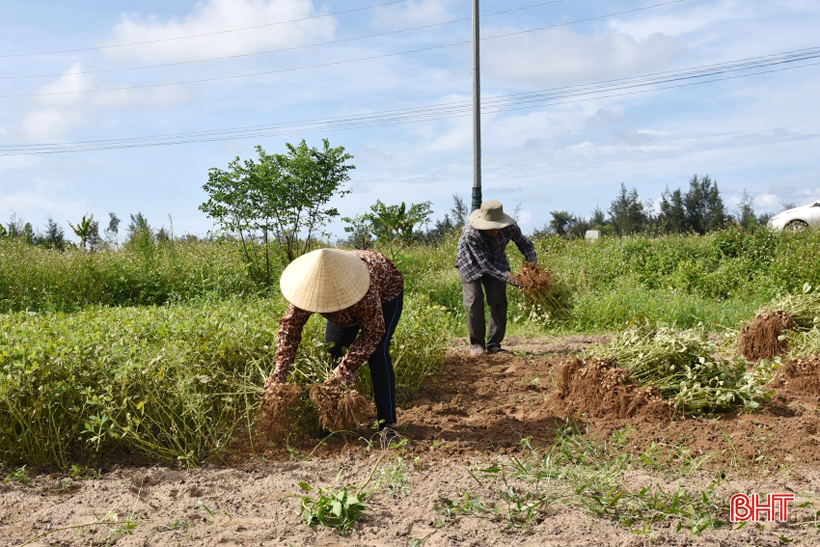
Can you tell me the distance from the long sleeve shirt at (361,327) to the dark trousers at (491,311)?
294 cm

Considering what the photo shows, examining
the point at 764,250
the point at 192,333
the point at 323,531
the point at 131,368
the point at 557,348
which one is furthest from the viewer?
the point at 764,250

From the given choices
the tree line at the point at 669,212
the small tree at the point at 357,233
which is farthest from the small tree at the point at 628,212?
the small tree at the point at 357,233

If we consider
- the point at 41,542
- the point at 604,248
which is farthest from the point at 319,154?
the point at 41,542

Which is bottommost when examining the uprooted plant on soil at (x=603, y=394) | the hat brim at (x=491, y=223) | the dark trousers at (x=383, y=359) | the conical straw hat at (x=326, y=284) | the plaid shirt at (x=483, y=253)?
the uprooted plant on soil at (x=603, y=394)

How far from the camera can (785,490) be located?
3.43m

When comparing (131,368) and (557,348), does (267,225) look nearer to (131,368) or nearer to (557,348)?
(557,348)

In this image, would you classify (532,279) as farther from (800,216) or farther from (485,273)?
(800,216)

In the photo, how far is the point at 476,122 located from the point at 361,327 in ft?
34.5

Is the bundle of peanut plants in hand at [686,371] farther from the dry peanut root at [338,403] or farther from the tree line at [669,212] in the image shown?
the tree line at [669,212]

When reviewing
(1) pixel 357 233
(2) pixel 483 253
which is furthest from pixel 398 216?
(2) pixel 483 253

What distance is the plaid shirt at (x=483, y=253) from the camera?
269 inches

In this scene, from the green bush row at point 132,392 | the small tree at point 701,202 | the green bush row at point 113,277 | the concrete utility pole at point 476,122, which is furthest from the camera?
the small tree at point 701,202

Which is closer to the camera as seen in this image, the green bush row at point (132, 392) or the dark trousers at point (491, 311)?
the green bush row at point (132, 392)

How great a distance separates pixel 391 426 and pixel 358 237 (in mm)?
11570
